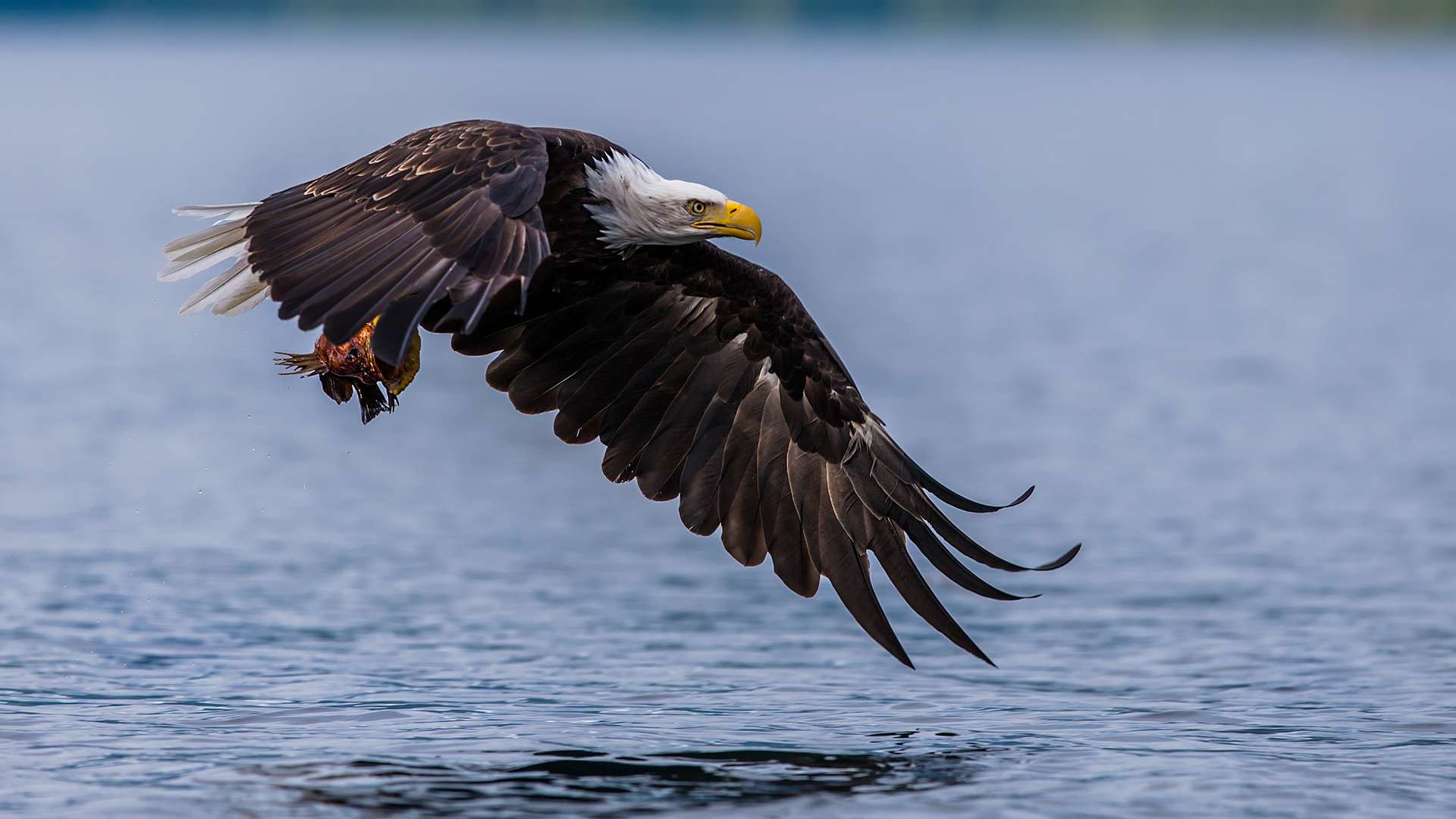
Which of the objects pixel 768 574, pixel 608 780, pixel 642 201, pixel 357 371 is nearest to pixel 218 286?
pixel 357 371

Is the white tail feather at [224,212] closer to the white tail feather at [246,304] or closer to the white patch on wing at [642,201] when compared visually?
the white tail feather at [246,304]

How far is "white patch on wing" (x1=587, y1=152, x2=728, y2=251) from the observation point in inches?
268

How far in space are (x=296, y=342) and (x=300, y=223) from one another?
9923 millimetres

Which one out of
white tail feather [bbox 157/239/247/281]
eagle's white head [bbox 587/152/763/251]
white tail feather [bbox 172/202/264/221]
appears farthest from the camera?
white tail feather [bbox 157/239/247/281]

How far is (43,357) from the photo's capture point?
53.8 feet

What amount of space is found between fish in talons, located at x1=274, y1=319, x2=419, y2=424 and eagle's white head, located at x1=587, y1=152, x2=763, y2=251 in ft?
2.93

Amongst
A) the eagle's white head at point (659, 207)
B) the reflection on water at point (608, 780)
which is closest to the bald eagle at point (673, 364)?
the eagle's white head at point (659, 207)

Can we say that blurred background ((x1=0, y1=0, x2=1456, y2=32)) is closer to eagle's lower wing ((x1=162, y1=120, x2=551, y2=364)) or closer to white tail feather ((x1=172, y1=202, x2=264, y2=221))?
white tail feather ((x1=172, y1=202, x2=264, y2=221))

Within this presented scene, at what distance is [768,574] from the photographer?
10242 millimetres

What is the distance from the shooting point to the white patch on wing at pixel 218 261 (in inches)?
275

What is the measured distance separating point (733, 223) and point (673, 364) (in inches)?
35.9

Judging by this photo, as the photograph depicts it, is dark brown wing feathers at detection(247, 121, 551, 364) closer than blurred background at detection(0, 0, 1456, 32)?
Yes

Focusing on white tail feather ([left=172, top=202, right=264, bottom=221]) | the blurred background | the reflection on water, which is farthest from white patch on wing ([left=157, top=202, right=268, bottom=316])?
the blurred background

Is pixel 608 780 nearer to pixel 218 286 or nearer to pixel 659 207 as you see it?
pixel 659 207
